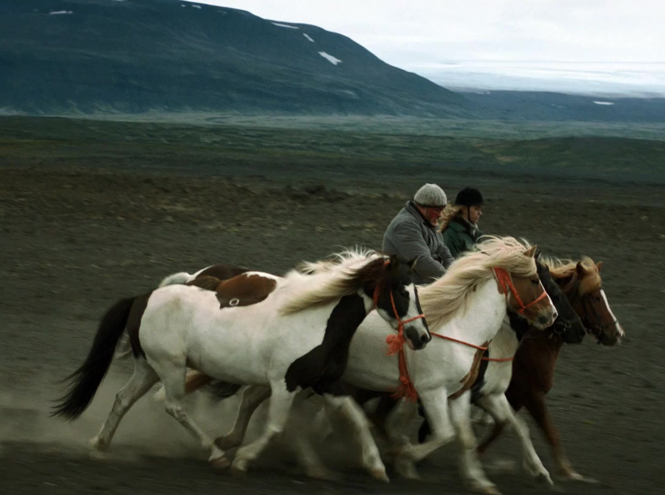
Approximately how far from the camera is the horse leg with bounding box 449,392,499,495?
593cm

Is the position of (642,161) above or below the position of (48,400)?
below

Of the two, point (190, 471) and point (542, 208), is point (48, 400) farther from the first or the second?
point (542, 208)

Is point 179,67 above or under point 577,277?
under

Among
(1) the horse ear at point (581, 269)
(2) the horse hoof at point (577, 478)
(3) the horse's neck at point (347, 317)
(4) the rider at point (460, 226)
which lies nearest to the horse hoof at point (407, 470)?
(3) the horse's neck at point (347, 317)

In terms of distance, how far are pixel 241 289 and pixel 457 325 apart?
1390 mm

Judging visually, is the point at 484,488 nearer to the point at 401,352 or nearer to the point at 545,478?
the point at 545,478

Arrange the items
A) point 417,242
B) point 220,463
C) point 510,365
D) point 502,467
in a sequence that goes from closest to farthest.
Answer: point 220,463
point 510,365
point 502,467
point 417,242

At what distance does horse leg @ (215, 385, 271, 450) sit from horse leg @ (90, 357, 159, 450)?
24.1 inches

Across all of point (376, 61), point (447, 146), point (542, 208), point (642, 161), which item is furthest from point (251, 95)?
point (542, 208)

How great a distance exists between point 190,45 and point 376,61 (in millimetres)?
38563

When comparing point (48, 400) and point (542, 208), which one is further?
point (542, 208)

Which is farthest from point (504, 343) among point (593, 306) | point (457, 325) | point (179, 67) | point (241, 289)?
point (179, 67)

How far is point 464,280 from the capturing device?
6.29 meters

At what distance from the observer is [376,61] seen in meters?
194
